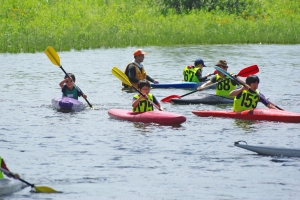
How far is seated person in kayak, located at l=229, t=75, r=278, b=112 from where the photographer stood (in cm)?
1365

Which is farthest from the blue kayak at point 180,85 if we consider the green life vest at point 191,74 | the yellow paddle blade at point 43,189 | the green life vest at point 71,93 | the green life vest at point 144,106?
the yellow paddle blade at point 43,189

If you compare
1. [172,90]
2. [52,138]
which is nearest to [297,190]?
[52,138]

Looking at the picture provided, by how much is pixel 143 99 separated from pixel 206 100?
2944 mm

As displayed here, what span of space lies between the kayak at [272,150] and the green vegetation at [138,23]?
1728 centimetres

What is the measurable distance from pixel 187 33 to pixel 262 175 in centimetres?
2214

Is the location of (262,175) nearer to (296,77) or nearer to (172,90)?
(172,90)

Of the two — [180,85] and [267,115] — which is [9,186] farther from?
[180,85]

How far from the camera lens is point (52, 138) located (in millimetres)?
12555

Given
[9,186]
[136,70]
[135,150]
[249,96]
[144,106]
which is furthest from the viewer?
[136,70]

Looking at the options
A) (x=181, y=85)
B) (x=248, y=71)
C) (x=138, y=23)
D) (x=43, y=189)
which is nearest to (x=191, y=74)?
(x=181, y=85)

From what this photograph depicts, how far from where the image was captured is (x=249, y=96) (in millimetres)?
13875

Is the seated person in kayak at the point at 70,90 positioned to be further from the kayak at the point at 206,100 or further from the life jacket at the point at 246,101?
the life jacket at the point at 246,101

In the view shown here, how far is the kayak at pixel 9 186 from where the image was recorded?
8703mm

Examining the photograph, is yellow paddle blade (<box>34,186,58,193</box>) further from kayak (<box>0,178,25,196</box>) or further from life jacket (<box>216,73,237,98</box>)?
life jacket (<box>216,73,237,98</box>)
